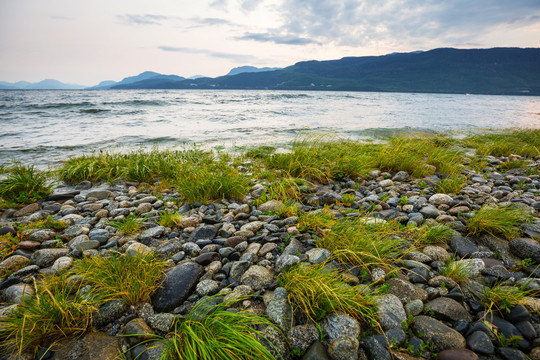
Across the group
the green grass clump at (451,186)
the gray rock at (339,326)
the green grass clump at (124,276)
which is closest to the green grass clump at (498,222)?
the green grass clump at (451,186)

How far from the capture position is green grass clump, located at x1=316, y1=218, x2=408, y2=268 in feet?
8.30

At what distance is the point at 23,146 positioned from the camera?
30.2 ft

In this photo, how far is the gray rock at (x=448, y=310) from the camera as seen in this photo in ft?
6.59

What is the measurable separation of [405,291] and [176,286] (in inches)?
82.5

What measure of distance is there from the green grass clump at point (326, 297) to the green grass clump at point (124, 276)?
1256 millimetres

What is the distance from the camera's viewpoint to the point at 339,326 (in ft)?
6.18

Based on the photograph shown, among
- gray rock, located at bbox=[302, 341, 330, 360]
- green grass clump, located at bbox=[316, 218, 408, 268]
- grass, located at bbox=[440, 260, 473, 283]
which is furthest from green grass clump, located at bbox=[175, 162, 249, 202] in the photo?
grass, located at bbox=[440, 260, 473, 283]

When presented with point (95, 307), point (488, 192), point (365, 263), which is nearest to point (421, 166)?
point (488, 192)

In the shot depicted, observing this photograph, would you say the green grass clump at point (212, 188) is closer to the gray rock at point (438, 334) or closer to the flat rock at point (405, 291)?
the flat rock at point (405, 291)

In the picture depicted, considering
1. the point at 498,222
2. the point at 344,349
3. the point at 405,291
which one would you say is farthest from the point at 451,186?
the point at 344,349

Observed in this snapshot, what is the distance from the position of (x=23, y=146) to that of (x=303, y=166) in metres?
10.7

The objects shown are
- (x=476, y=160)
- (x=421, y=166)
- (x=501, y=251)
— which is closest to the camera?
(x=501, y=251)

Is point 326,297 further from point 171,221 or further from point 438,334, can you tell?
point 171,221

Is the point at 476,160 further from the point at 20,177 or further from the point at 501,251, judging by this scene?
the point at 20,177
